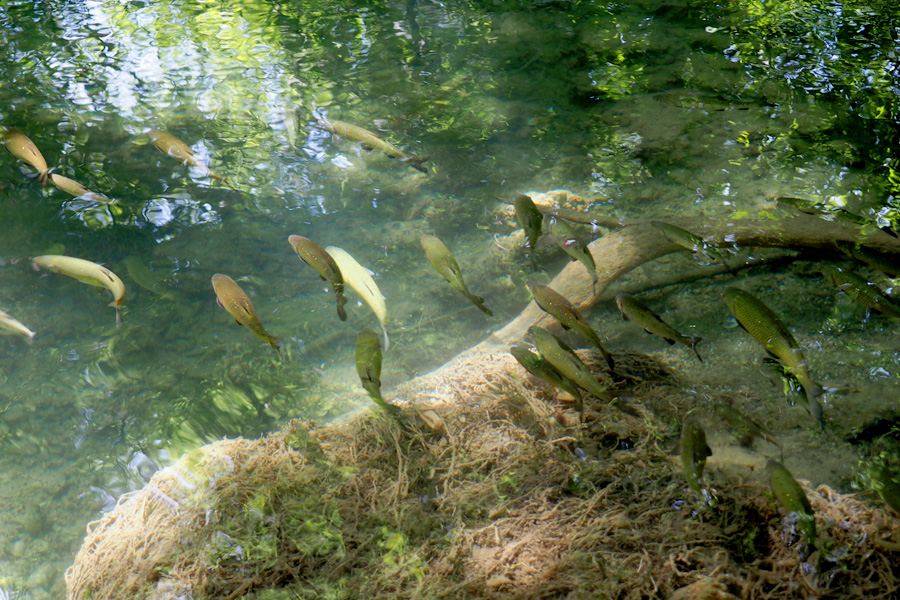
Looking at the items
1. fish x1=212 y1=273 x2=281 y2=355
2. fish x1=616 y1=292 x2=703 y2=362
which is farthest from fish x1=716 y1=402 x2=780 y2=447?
fish x1=212 y1=273 x2=281 y2=355

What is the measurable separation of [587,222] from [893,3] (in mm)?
7901

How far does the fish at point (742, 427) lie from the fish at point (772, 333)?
0.41 metres

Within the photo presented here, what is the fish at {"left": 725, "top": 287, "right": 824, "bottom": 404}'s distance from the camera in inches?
97.2

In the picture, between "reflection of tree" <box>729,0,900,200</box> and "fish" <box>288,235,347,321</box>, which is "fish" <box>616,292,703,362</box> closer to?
"fish" <box>288,235,347,321</box>

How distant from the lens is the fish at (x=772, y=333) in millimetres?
2469

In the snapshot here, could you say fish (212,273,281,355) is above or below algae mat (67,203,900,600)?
above

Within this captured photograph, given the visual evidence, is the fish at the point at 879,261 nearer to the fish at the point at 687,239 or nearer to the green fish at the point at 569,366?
the fish at the point at 687,239

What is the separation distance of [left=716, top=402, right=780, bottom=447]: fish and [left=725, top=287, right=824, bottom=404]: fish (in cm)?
41

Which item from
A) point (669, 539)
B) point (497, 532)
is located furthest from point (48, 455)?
point (669, 539)

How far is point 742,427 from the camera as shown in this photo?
9.60ft

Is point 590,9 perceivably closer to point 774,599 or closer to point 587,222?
point 587,222

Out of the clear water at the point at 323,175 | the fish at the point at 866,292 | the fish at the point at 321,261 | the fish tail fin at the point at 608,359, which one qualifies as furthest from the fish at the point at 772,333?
the fish at the point at 321,261

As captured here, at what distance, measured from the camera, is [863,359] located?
3.38 m

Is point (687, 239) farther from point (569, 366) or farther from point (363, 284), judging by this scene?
point (363, 284)
